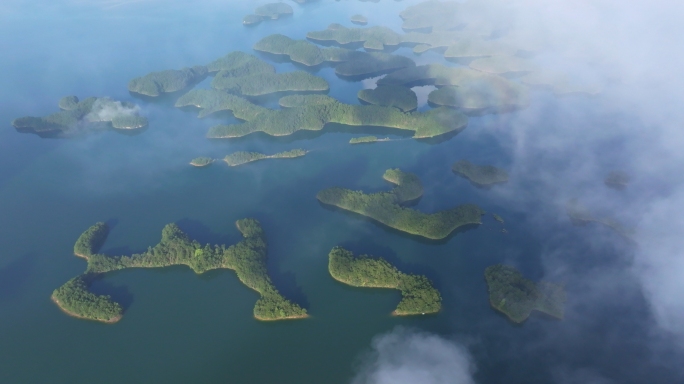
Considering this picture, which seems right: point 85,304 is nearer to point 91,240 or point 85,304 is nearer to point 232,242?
point 91,240

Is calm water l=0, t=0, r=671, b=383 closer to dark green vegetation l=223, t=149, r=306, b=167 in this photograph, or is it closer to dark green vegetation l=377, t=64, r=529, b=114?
dark green vegetation l=223, t=149, r=306, b=167

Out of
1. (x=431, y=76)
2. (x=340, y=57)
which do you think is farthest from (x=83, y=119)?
(x=431, y=76)

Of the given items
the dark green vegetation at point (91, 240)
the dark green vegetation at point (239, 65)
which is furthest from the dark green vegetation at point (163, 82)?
the dark green vegetation at point (91, 240)

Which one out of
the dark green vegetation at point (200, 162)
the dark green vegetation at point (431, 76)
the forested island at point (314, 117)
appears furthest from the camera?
the dark green vegetation at point (431, 76)

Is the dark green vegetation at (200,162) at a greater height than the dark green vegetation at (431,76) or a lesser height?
lesser

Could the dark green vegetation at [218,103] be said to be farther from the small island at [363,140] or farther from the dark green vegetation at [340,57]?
the dark green vegetation at [340,57]
